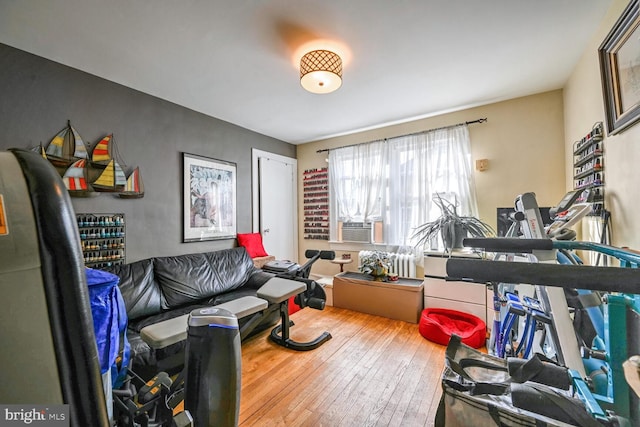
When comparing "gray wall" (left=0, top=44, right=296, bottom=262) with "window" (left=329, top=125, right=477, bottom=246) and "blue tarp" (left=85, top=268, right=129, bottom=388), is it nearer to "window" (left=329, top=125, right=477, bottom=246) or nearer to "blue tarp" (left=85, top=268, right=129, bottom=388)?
→ "window" (left=329, top=125, right=477, bottom=246)

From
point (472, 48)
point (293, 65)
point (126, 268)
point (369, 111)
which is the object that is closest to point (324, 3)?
point (293, 65)

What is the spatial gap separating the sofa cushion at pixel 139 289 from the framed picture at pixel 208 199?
0.65 m

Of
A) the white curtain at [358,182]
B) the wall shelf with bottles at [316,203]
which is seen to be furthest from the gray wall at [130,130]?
the white curtain at [358,182]

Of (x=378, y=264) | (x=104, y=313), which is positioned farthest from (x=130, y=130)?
(x=378, y=264)

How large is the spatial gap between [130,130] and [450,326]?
385 centimetres

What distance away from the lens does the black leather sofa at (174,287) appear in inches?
73.6

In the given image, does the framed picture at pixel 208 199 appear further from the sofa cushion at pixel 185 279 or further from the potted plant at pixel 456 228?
the potted plant at pixel 456 228

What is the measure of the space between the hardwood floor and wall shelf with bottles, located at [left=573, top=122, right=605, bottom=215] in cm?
171

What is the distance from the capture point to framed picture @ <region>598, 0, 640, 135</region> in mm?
1386

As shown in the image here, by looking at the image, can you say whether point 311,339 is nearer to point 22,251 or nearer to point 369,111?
point 22,251

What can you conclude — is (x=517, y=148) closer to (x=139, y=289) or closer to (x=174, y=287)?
(x=174, y=287)

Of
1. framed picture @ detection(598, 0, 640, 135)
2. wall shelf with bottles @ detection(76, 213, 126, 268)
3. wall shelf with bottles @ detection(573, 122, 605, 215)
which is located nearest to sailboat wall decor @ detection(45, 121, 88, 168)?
wall shelf with bottles @ detection(76, 213, 126, 268)

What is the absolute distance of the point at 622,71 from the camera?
152 cm

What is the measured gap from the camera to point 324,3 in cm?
158
